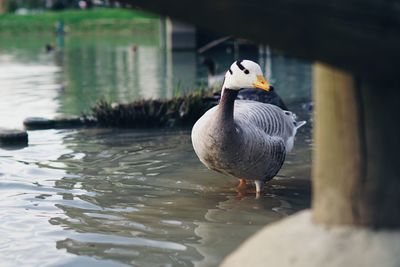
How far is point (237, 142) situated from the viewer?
6742mm

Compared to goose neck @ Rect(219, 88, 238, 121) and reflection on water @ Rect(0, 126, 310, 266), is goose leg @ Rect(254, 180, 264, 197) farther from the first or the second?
goose neck @ Rect(219, 88, 238, 121)

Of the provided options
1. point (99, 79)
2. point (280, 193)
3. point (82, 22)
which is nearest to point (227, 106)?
point (280, 193)

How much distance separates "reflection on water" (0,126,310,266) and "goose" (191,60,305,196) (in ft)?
1.17

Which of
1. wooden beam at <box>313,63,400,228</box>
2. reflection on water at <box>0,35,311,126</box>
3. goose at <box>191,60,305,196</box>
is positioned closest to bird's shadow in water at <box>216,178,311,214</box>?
goose at <box>191,60,305,196</box>

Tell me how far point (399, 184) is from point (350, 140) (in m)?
0.26

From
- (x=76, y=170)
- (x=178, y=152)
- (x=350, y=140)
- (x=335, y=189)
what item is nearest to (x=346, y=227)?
(x=335, y=189)

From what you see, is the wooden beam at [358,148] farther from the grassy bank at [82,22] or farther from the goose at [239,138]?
the grassy bank at [82,22]

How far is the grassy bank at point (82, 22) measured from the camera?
66.8 m

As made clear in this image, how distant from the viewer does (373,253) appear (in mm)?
2838

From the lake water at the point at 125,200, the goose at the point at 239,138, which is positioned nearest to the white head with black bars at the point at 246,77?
the goose at the point at 239,138

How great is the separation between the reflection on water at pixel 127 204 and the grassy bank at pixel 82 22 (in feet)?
185

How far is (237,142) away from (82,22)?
65511mm

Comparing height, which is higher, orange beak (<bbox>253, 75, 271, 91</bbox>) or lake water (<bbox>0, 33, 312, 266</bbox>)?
orange beak (<bbox>253, 75, 271, 91</bbox>)

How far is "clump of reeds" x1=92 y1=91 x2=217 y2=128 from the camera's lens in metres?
11.8
